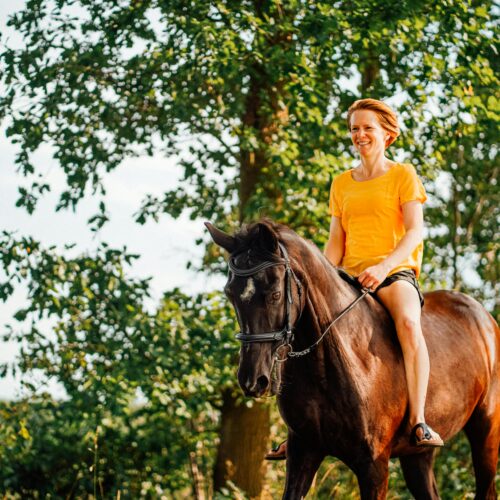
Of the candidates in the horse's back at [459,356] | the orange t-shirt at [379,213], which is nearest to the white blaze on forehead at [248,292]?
the orange t-shirt at [379,213]

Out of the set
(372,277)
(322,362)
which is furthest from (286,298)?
(372,277)

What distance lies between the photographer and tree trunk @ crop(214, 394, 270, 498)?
32.6ft

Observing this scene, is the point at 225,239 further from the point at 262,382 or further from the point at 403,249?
the point at 403,249

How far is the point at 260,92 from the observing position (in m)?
9.81

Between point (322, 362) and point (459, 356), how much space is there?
1509 millimetres

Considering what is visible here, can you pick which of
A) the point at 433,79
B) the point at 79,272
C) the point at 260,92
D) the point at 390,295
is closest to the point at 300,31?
the point at 260,92

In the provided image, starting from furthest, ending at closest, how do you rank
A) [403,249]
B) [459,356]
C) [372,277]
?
[459,356] < [403,249] < [372,277]

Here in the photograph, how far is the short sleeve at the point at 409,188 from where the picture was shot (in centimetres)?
447

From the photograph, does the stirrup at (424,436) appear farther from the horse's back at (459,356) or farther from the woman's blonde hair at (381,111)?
the woman's blonde hair at (381,111)

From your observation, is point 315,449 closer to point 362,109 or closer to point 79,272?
point 362,109

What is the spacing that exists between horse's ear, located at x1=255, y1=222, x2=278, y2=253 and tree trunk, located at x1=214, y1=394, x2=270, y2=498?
650cm

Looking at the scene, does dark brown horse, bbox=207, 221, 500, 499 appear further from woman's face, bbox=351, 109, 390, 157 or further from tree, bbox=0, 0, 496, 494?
tree, bbox=0, 0, 496, 494

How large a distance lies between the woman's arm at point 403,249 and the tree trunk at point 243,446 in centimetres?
591

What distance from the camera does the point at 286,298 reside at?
368 cm
